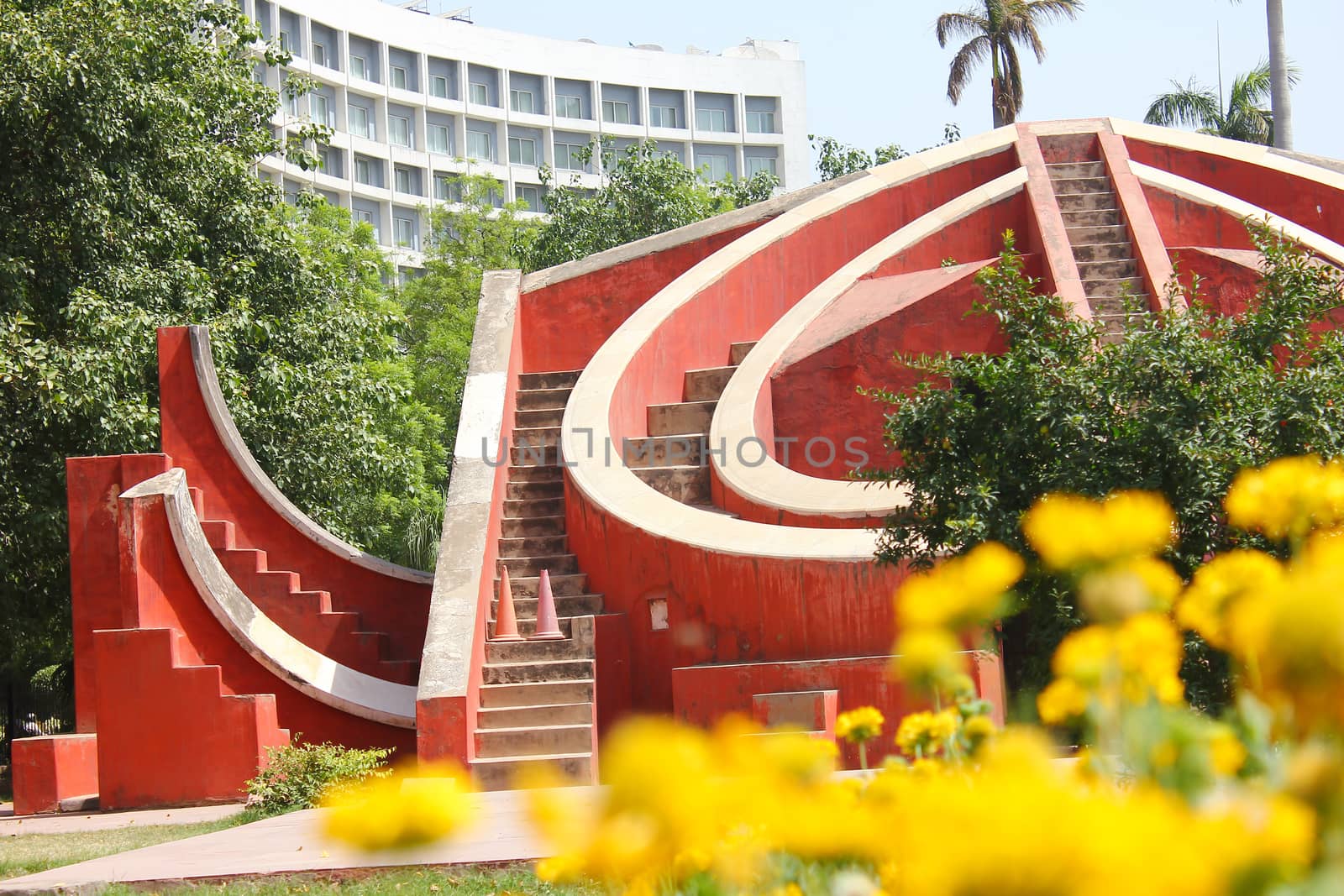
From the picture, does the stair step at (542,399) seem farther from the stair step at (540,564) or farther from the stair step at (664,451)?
the stair step at (540,564)

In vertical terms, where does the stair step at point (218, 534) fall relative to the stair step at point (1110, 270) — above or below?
below

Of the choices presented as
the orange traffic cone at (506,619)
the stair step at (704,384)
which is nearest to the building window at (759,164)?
the stair step at (704,384)

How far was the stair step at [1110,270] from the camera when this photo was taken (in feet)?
35.5

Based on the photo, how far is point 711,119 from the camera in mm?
53219

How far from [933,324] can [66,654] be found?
9.61 meters

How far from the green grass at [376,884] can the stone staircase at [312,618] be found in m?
5.18

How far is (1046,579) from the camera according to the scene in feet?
17.6

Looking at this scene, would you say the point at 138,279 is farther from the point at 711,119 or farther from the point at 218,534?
the point at 711,119

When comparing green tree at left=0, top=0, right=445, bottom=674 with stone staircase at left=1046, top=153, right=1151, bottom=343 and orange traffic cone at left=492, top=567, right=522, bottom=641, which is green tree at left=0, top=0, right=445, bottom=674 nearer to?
orange traffic cone at left=492, top=567, right=522, bottom=641

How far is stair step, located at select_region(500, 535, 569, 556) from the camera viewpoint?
885 centimetres

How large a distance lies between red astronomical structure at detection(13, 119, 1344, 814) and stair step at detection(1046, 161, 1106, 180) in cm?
5

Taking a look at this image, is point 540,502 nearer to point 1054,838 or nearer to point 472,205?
point 1054,838

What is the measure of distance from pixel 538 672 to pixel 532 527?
1.53 m

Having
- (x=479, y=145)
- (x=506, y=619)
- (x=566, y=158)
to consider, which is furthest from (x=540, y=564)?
(x=566, y=158)
